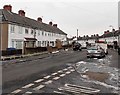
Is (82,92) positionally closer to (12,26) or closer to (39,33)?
(12,26)

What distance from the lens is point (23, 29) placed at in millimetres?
55594

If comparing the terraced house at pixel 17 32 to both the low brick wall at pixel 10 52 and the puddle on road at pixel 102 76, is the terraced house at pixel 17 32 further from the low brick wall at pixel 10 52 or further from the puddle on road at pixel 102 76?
the puddle on road at pixel 102 76

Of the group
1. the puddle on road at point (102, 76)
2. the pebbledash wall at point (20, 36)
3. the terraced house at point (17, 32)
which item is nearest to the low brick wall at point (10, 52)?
the terraced house at point (17, 32)

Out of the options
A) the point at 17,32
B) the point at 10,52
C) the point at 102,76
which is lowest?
the point at 102,76

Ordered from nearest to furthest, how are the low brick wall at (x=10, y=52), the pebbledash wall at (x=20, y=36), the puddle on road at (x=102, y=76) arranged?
the puddle on road at (x=102, y=76), the low brick wall at (x=10, y=52), the pebbledash wall at (x=20, y=36)

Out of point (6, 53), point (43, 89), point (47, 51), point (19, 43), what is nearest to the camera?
point (43, 89)

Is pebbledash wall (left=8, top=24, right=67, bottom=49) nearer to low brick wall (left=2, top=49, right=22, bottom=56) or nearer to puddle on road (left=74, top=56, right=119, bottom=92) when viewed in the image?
low brick wall (left=2, top=49, right=22, bottom=56)

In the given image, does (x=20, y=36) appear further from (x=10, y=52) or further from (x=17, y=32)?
(x=10, y=52)

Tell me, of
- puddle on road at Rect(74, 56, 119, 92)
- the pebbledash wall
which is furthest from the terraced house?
puddle on road at Rect(74, 56, 119, 92)

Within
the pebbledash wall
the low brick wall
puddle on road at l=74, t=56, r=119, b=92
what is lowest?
puddle on road at l=74, t=56, r=119, b=92

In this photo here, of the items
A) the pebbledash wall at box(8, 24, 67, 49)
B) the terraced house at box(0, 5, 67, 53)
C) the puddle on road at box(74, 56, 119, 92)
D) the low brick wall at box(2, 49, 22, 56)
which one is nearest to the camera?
the puddle on road at box(74, 56, 119, 92)

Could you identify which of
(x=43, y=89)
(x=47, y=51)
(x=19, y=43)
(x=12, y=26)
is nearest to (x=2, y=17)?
(x=12, y=26)

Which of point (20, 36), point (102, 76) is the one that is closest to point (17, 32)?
point (20, 36)

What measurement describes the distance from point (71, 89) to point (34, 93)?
1691 mm
